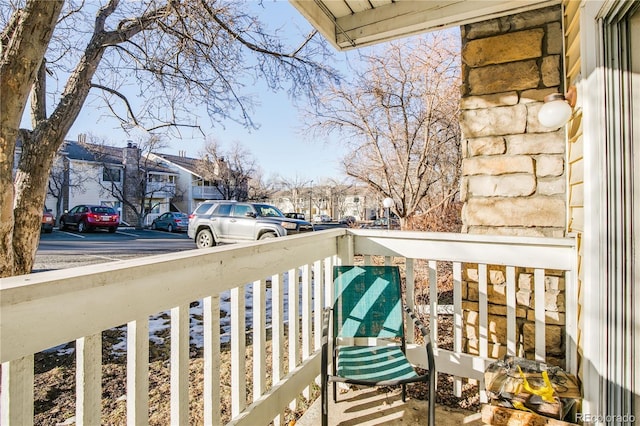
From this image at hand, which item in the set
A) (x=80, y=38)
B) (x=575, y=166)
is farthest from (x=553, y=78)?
(x=80, y=38)

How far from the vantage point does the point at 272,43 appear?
4.77m

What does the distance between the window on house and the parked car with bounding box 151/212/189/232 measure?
4789 millimetres

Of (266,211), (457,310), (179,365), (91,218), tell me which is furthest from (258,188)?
(179,365)

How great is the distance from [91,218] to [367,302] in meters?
17.3

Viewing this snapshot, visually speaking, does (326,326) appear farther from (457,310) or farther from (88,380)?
(88,380)

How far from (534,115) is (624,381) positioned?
1.57 meters

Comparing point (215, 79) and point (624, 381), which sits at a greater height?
point (215, 79)

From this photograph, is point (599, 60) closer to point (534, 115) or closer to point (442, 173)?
point (534, 115)

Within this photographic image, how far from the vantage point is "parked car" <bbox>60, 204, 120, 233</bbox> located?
624 inches

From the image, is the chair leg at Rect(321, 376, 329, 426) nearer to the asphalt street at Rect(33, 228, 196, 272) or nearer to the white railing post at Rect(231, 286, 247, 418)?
the white railing post at Rect(231, 286, 247, 418)

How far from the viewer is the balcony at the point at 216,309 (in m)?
A: 0.78

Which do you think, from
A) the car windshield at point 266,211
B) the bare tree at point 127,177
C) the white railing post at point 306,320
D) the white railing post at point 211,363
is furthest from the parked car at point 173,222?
the white railing post at point 211,363

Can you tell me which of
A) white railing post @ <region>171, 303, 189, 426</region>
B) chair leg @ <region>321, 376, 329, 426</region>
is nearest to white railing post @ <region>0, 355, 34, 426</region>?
white railing post @ <region>171, 303, 189, 426</region>

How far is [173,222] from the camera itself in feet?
59.1
